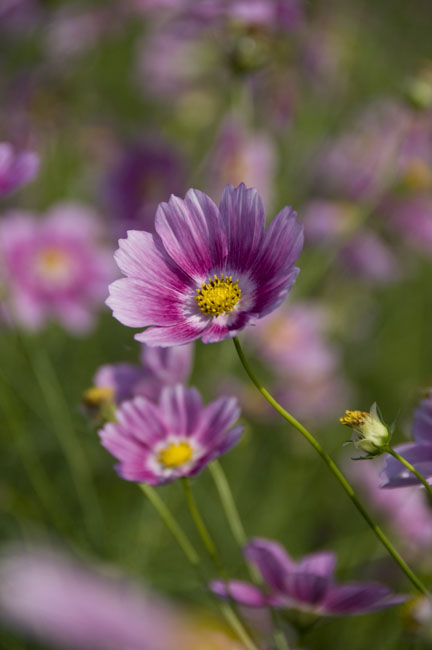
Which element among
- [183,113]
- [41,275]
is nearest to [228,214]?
[41,275]

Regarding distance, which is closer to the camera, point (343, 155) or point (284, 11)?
point (284, 11)

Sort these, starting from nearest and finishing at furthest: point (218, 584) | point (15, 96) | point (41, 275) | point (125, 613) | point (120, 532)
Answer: point (125, 613), point (218, 584), point (120, 532), point (41, 275), point (15, 96)

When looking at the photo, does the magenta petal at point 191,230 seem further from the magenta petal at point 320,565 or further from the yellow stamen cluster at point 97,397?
the magenta petal at point 320,565

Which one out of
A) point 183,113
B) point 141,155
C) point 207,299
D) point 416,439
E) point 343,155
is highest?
point 183,113

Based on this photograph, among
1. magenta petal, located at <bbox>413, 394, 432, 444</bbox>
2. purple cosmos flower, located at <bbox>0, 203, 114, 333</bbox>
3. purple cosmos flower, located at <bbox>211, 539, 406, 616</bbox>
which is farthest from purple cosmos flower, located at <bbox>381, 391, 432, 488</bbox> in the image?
purple cosmos flower, located at <bbox>0, 203, 114, 333</bbox>

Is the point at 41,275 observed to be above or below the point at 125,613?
above

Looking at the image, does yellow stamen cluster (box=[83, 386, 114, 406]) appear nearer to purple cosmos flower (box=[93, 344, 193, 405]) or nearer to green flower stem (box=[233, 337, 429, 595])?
purple cosmos flower (box=[93, 344, 193, 405])

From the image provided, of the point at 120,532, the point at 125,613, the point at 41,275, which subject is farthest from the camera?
the point at 41,275

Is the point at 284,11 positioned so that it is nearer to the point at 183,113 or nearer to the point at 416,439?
the point at 183,113
